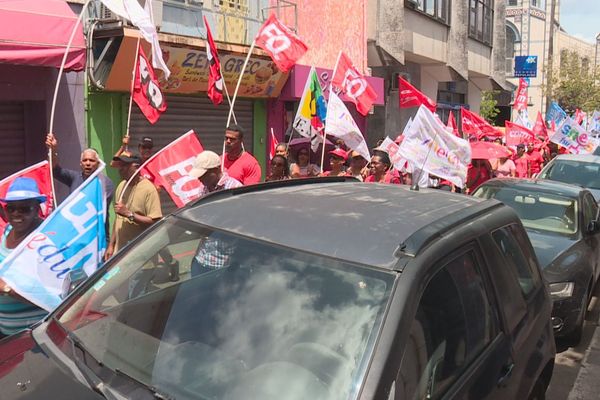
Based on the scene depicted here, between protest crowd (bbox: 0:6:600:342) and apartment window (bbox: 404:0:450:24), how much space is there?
614 centimetres

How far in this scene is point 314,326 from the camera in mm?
2139

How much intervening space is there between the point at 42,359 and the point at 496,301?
198cm

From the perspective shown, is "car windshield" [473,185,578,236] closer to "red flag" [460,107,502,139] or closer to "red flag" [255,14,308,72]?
"red flag" [255,14,308,72]

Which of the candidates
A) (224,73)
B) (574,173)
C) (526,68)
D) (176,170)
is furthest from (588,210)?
(526,68)

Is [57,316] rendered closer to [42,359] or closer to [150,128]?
[42,359]

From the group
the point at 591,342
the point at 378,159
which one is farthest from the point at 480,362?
the point at 378,159

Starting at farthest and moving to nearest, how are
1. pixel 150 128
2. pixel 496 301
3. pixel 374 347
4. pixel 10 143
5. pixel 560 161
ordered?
pixel 560 161 < pixel 150 128 < pixel 10 143 < pixel 496 301 < pixel 374 347

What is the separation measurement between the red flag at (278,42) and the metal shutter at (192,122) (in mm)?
2451

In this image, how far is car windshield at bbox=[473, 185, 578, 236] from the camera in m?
6.58

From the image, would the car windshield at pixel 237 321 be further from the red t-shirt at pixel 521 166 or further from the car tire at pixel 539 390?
the red t-shirt at pixel 521 166

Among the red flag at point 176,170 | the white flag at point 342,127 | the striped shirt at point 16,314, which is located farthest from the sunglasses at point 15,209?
the white flag at point 342,127

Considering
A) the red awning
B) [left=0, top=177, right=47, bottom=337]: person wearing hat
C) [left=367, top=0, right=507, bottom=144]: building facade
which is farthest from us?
[left=367, top=0, right=507, bottom=144]: building facade

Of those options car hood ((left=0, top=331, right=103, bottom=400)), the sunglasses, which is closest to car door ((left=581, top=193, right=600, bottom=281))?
the sunglasses

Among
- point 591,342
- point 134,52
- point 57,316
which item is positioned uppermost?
point 134,52
